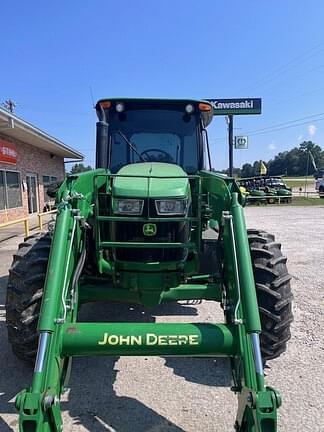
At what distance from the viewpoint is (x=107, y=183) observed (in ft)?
12.6

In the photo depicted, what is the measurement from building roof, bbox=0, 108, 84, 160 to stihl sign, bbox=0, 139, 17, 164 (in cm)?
44

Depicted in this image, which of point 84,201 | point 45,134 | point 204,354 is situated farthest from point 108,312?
point 45,134

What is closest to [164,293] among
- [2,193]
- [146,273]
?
[146,273]

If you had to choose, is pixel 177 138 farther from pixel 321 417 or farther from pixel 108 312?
pixel 321 417

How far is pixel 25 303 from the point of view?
3.45 meters

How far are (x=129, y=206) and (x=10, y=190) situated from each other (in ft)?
46.2

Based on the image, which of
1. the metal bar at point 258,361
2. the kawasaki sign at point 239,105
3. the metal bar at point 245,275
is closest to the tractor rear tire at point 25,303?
the metal bar at point 245,275

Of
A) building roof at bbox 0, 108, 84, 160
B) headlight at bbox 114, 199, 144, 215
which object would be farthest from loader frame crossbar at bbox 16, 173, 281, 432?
building roof at bbox 0, 108, 84, 160

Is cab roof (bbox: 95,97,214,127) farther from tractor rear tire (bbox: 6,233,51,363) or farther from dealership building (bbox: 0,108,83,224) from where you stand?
dealership building (bbox: 0,108,83,224)

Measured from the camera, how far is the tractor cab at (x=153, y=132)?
15.5ft

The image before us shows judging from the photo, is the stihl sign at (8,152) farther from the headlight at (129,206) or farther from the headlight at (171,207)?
the headlight at (171,207)

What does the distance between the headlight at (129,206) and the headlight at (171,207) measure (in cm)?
14

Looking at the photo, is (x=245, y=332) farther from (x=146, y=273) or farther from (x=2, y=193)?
(x=2, y=193)

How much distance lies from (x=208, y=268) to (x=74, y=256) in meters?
1.51
